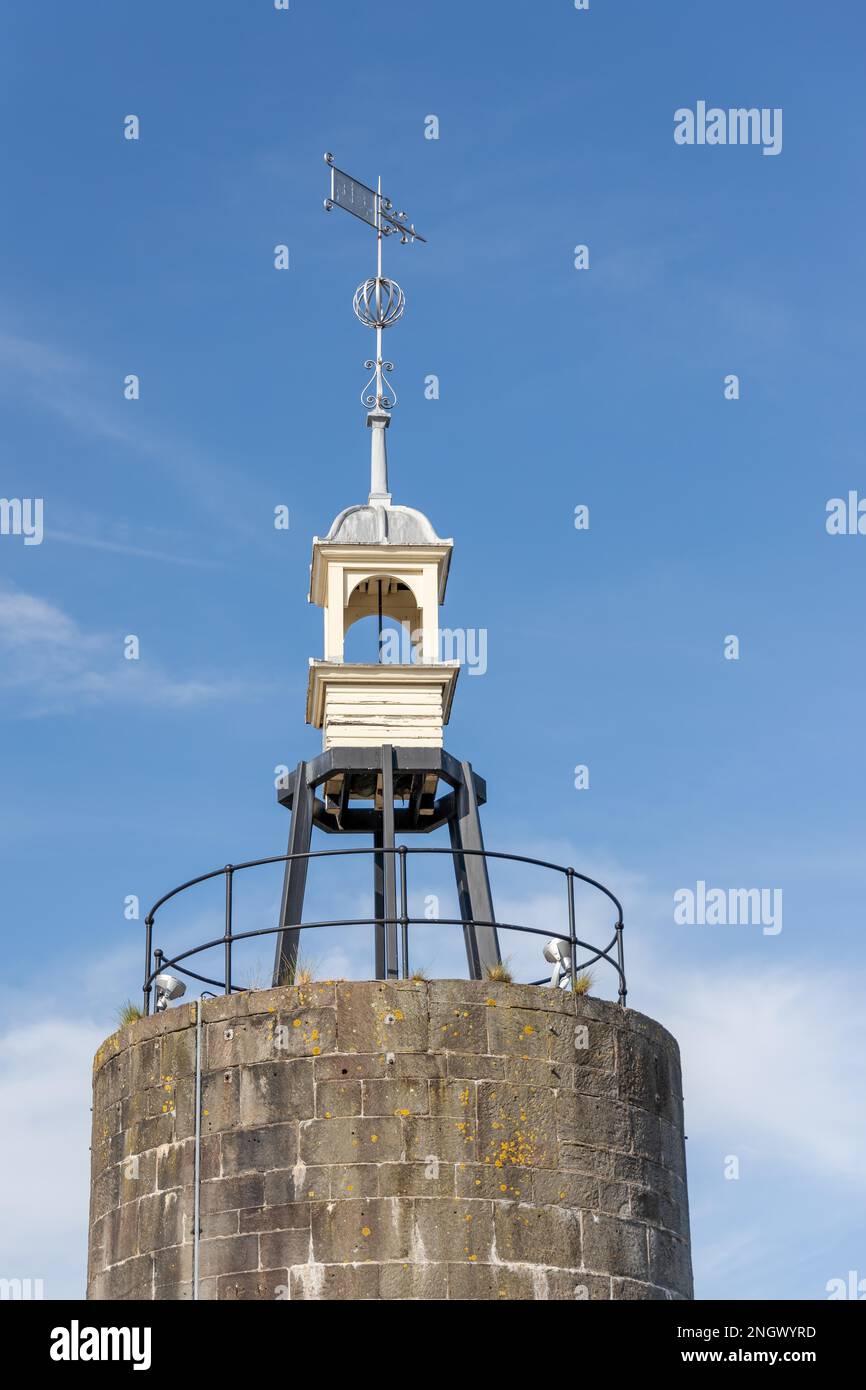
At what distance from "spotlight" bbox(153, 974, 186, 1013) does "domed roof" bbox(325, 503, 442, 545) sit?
604 centimetres

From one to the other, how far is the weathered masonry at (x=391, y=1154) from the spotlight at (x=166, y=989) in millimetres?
450

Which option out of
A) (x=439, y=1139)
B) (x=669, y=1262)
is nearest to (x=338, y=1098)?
(x=439, y=1139)

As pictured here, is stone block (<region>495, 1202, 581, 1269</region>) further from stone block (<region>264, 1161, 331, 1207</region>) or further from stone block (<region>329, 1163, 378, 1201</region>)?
stone block (<region>264, 1161, 331, 1207</region>)

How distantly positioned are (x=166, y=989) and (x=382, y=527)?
665 centimetres

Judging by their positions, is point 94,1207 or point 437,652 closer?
point 94,1207

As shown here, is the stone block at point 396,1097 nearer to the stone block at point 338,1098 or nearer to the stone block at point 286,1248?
the stone block at point 338,1098

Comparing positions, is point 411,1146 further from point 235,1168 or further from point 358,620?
point 358,620

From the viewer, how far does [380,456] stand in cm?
2759

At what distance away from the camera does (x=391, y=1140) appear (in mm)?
20141

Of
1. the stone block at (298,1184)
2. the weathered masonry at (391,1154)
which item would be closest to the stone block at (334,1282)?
the weathered masonry at (391,1154)

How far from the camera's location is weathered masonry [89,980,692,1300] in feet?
65.2
